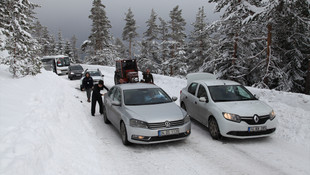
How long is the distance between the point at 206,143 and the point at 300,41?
14.8 meters

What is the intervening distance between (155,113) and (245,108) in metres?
2.61

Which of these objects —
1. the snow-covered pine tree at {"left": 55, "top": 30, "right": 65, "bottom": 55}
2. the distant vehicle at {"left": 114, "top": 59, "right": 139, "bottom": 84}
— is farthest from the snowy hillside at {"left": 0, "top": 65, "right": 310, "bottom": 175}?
the snow-covered pine tree at {"left": 55, "top": 30, "right": 65, "bottom": 55}

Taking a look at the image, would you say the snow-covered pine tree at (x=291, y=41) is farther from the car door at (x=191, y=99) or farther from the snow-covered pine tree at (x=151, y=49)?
the snow-covered pine tree at (x=151, y=49)

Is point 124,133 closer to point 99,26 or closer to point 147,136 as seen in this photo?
point 147,136

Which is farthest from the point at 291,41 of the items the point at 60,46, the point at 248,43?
the point at 60,46

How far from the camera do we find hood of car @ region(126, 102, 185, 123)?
20.7 ft

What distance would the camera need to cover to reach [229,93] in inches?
315

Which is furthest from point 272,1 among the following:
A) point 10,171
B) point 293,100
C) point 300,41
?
point 10,171

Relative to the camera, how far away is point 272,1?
12336 millimetres

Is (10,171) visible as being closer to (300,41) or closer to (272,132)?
(272,132)

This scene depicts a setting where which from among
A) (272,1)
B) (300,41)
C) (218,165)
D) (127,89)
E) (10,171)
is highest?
(272,1)

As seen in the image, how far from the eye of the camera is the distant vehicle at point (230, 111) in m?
6.59

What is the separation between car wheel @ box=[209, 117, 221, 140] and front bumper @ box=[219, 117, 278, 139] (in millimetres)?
201

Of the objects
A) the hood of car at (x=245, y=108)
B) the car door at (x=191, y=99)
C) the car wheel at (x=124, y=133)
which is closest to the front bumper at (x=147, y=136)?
the car wheel at (x=124, y=133)
